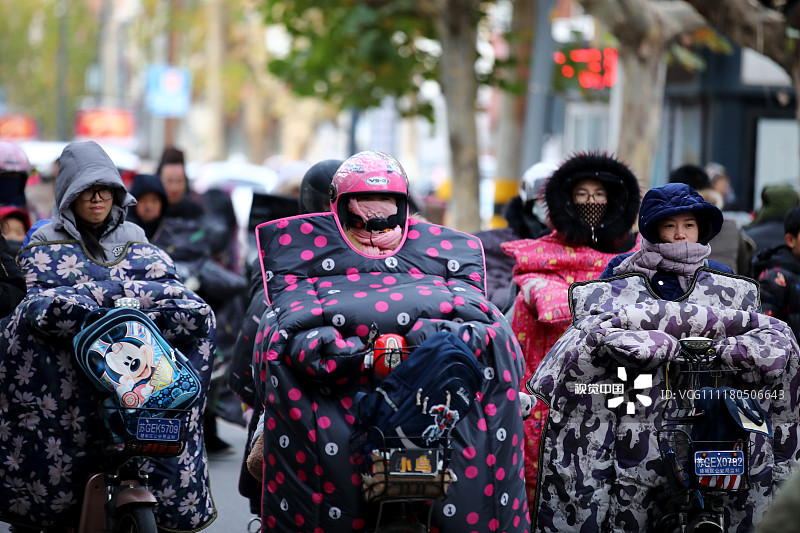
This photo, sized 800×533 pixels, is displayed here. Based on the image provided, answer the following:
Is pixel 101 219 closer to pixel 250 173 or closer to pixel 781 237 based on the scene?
pixel 781 237

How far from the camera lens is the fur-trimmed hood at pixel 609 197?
7195 millimetres

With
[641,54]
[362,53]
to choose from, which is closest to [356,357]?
[641,54]

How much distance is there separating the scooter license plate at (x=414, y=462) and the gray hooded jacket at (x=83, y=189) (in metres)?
2.43

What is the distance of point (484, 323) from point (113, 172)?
2.42 meters

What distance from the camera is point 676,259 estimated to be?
19.6 feet

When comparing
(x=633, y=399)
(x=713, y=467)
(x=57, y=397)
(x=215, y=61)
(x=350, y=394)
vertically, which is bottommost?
(x=713, y=467)

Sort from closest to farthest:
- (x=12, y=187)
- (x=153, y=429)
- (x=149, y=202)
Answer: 1. (x=153, y=429)
2. (x=12, y=187)
3. (x=149, y=202)

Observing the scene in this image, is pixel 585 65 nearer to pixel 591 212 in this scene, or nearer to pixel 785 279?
pixel 785 279

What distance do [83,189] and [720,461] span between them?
10.4 ft

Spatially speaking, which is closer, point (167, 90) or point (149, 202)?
point (149, 202)

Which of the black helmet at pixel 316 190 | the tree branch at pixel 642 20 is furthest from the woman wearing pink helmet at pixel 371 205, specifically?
the tree branch at pixel 642 20

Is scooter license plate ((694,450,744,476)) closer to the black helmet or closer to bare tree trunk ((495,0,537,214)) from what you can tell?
the black helmet

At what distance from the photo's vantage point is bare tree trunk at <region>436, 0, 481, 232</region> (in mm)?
17781

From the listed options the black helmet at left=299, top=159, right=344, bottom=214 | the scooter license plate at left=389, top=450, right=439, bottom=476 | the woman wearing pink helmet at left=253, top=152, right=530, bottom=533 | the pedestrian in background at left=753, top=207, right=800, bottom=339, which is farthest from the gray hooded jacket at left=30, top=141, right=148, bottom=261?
the pedestrian in background at left=753, top=207, right=800, bottom=339
